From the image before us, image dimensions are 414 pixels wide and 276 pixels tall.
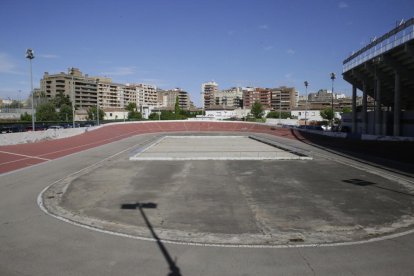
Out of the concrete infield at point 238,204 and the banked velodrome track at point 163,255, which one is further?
the concrete infield at point 238,204

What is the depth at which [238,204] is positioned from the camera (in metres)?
15.8

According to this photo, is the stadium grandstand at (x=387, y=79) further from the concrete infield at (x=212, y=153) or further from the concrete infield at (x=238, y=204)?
the concrete infield at (x=238, y=204)

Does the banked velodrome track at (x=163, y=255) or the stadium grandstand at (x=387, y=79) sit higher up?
the stadium grandstand at (x=387, y=79)

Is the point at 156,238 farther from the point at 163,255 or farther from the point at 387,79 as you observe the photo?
the point at 387,79

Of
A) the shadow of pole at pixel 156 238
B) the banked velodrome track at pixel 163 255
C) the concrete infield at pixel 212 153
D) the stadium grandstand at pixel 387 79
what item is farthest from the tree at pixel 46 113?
the banked velodrome track at pixel 163 255

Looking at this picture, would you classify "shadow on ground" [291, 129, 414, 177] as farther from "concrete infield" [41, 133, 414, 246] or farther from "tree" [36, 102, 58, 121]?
"tree" [36, 102, 58, 121]

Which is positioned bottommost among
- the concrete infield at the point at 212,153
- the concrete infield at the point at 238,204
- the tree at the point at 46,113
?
the concrete infield at the point at 238,204

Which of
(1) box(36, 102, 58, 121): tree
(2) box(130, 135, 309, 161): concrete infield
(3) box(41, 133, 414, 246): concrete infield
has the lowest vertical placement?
(3) box(41, 133, 414, 246): concrete infield

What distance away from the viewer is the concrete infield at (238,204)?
11883mm

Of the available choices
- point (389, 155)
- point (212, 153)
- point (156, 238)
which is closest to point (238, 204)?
point (156, 238)

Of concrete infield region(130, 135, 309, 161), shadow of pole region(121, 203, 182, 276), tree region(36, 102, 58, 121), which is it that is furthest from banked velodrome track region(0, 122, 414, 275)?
tree region(36, 102, 58, 121)

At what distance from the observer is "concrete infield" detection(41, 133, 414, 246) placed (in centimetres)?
1188

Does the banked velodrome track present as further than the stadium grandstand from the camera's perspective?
No

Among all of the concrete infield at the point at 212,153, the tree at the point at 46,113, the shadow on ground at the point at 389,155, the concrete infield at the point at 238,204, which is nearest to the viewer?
the concrete infield at the point at 238,204
